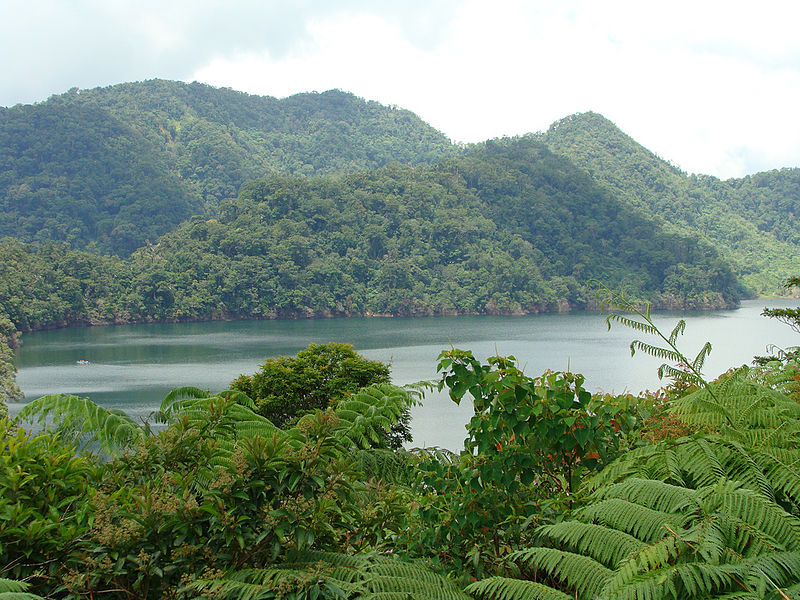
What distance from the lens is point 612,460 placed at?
2658 millimetres

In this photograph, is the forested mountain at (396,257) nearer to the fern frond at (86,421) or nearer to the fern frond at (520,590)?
the fern frond at (86,421)

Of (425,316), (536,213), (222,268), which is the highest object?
(536,213)

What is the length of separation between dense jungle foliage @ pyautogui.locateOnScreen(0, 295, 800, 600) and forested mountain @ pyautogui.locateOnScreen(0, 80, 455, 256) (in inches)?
3767

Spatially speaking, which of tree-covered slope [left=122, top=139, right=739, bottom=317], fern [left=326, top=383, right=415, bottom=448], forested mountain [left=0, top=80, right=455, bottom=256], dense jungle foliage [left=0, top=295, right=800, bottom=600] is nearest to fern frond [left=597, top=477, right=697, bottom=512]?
dense jungle foliage [left=0, top=295, right=800, bottom=600]

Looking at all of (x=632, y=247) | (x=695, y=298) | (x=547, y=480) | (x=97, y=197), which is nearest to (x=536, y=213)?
(x=632, y=247)

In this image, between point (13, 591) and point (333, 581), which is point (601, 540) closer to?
point (333, 581)

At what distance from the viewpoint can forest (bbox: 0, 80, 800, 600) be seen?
2.02 m

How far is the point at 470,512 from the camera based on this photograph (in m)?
2.48

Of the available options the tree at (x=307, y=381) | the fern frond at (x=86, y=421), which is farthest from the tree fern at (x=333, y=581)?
the tree at (x=307, y=381)

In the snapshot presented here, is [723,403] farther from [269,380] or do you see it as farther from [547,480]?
[269,380]

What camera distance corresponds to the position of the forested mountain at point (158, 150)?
9550 cm

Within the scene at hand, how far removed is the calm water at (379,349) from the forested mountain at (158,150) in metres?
41.7

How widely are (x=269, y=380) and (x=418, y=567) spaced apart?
936 cm

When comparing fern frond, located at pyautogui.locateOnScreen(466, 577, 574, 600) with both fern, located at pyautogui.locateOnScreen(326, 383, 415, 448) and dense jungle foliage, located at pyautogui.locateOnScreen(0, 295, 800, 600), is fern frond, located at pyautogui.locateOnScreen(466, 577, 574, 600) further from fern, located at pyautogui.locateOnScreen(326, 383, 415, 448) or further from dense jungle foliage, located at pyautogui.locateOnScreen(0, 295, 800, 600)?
fern, located at pyautogui.locateOnScreen(326, 383, 415, 448)
